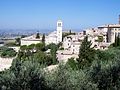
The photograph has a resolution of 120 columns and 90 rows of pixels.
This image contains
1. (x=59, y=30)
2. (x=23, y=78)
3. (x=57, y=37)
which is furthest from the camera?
(x=59, y=30)

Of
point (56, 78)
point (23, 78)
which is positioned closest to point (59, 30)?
point (56, 78)

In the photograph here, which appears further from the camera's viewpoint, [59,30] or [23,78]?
[59,30]

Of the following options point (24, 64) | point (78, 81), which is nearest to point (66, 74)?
point (78, 81)

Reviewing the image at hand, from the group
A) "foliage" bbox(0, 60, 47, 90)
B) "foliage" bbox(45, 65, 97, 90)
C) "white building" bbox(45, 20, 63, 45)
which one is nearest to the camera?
"foliage" bbox(0, 60, 47, 90)

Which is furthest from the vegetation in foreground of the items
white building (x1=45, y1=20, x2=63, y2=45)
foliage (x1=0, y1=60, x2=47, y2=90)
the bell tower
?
the bell tower

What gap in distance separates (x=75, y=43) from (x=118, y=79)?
82.1 ft

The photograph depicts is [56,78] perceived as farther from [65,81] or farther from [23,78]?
[23,78]

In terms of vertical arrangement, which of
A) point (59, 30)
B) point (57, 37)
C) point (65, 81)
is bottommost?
point (57, 37)

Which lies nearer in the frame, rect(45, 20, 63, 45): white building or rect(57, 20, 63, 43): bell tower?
rect(45, 20, 63, 45): white building

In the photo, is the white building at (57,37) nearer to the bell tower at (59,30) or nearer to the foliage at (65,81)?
the bell tower at (59,30)

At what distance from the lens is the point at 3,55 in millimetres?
42188

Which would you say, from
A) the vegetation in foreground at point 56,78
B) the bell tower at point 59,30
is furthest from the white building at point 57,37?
the vegetation in foreground at point 56,78

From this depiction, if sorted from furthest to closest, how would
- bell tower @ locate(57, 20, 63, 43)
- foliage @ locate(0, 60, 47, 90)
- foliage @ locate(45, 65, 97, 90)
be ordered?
bell tower @ locate(57, 20, 63, 43)
foliage @ locate(45, 65, 97, 90)
foliage @ locate(0, 60, 47, 90)

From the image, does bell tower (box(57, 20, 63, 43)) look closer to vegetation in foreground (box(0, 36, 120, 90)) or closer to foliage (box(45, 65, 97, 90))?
vegetation in foreground (box(0, 36, 120, 90))
